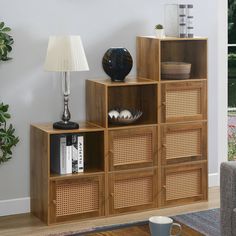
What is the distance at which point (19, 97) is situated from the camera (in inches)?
181

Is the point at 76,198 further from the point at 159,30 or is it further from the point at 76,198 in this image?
the point at 159,30

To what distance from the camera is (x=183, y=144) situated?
4.85 meters

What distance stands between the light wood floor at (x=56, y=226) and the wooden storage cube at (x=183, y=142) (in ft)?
1.19

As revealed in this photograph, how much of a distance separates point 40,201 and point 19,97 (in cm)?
76

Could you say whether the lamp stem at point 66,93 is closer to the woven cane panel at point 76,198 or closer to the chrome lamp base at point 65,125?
the chrome lamp base at point 65,125

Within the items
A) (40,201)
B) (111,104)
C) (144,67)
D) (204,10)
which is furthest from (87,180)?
(204,10)

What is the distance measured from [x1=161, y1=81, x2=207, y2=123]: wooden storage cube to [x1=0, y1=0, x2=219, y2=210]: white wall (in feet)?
1.31

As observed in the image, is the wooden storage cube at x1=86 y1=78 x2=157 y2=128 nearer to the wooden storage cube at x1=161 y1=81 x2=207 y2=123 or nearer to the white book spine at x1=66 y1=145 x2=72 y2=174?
the wooden storage cube at x1=161 y1=81 x2=207 y2=123

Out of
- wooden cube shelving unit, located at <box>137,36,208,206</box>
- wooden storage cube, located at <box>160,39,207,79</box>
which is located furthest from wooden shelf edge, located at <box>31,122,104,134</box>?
wooden storage cube, located at <box>160,39,207,79</box>

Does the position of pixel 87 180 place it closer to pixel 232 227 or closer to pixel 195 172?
pixel 195 172

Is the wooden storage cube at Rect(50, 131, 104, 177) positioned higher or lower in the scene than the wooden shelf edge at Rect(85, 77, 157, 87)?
lower

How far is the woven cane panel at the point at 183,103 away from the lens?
4738 millimetres

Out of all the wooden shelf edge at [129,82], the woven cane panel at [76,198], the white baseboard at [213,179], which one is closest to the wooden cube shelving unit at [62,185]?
the woven cane panel at [76,198]

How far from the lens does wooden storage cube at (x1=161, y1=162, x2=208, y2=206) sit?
4805 mm
